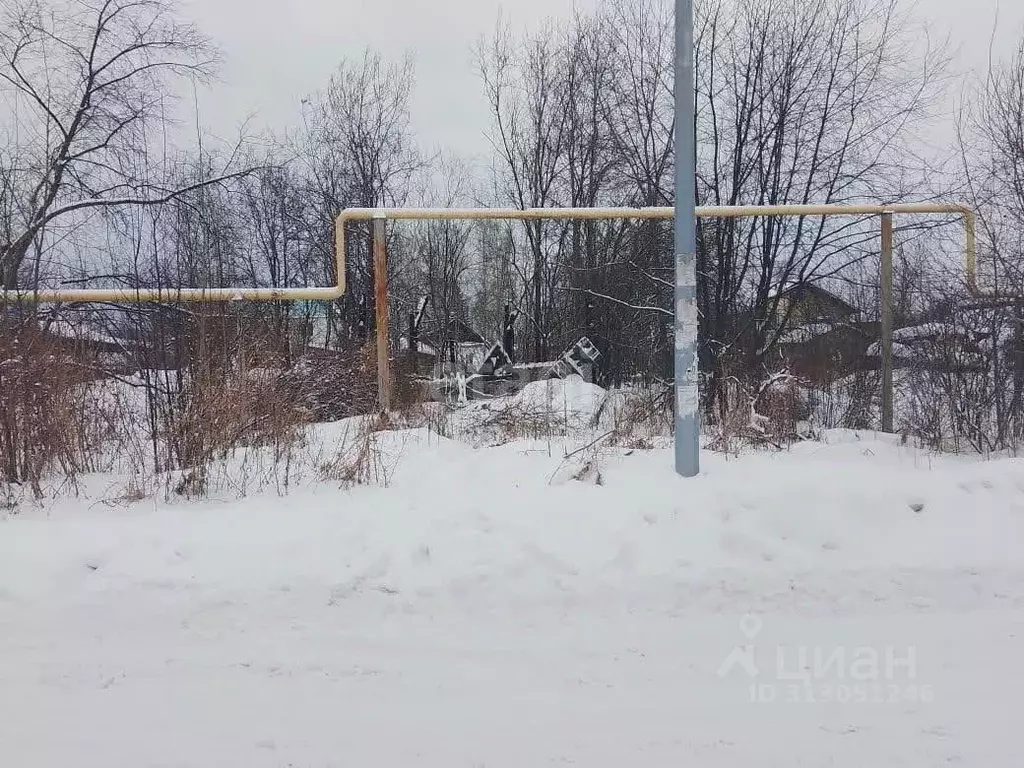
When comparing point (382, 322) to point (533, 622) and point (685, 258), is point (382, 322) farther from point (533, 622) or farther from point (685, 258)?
point (533, 622)

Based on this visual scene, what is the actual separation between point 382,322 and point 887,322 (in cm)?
568

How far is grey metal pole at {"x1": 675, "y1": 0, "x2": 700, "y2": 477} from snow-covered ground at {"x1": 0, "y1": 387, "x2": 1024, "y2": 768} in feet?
0.99

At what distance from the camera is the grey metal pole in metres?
4.54

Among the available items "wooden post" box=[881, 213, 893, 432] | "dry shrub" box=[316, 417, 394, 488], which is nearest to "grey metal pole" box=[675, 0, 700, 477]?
"dry shrub" box=[316, 417, 394, 488]

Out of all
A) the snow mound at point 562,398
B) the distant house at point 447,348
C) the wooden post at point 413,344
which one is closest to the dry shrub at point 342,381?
the wooden post at point 413,344

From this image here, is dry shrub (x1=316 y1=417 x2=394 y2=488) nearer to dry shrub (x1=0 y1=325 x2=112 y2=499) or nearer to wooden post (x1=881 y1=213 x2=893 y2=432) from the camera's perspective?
dry shrub (x1=0 y1=325 x2=112 y2=499)

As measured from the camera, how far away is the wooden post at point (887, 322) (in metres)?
7.25

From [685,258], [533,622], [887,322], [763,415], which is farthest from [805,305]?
[533,622]

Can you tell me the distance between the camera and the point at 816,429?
22.9 feet

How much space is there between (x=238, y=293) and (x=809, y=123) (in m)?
8.11

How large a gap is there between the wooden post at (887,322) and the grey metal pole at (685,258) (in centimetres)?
382

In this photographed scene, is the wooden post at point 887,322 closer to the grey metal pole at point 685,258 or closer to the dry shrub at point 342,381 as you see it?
the grey metal pole at point 685,258

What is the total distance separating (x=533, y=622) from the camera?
10.8 ft

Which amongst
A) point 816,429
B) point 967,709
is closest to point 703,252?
Result: point 816,429
